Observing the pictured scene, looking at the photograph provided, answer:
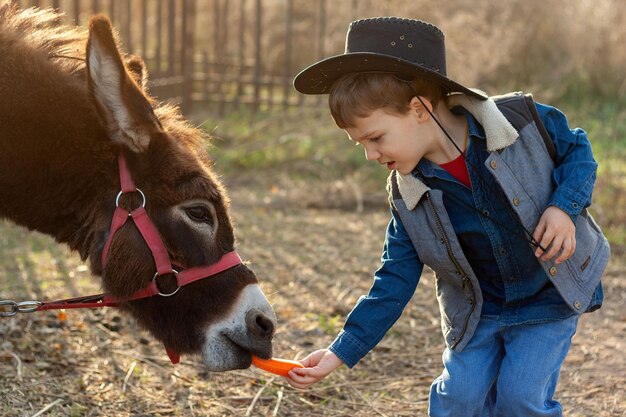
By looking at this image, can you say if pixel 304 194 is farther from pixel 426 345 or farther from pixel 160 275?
pixel 160 275

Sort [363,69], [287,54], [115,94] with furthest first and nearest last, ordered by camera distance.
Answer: [287,54] → [363,69] → [115,94]

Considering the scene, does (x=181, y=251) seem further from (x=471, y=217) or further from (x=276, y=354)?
(x=276, y=354)

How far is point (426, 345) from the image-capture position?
4.78 metres

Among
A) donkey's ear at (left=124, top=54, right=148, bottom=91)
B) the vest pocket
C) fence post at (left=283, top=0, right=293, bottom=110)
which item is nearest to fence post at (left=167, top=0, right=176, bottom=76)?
fence post at (left=283, top=0, right=293, bottom=110)

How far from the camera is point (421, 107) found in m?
3.18

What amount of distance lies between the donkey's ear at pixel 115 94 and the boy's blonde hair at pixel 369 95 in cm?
67

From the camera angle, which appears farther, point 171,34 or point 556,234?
point 171,34

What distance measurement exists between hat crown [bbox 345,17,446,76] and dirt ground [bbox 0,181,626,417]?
1.70 m

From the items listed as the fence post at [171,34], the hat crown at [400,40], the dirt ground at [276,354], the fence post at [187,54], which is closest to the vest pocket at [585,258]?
the hat crown at [400,40]

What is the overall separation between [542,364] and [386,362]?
1450mm

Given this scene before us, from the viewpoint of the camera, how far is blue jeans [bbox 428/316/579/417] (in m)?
3.20

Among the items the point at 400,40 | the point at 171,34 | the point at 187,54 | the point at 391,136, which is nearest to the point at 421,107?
the point at 391,136

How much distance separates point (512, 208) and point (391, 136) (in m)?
0.52

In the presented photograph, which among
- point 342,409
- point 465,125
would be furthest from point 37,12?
point 342,409
